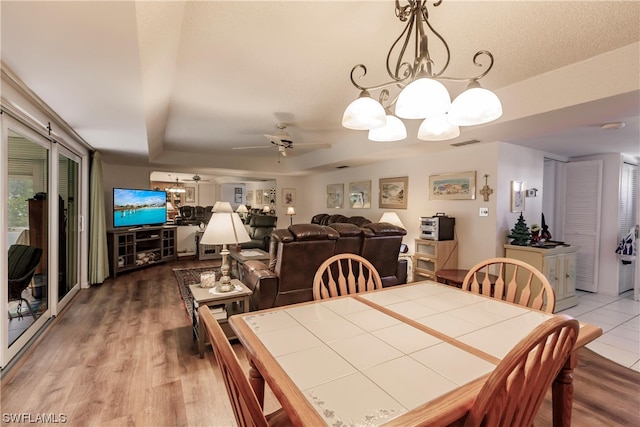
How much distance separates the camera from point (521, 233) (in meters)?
3.66

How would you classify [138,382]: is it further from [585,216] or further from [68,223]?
[585,216]

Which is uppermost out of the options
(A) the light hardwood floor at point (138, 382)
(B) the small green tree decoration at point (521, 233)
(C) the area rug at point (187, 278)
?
(B) the small green tree decoration at point (521, 233)

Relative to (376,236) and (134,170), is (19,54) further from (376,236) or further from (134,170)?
(134,170)

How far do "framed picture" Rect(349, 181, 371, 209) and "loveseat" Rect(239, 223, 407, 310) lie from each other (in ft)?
8.80

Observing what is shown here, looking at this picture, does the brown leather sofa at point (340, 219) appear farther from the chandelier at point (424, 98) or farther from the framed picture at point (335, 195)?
the chandelier at point (424, 98)

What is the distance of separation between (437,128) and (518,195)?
3.01 meters

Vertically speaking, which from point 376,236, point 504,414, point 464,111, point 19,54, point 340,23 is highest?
point 340,23

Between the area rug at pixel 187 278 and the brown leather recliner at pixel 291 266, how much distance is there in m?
1.18

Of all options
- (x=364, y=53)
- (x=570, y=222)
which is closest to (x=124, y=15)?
(x=364, y=53)

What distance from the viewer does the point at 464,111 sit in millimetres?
1275

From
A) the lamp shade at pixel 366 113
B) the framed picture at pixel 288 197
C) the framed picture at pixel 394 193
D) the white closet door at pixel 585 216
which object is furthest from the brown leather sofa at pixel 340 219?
the lamp shade at pixel 366 113

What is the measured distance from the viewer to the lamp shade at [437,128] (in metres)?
1.71

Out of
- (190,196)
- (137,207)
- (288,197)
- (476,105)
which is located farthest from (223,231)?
(190,196)

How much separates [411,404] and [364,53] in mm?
2270
